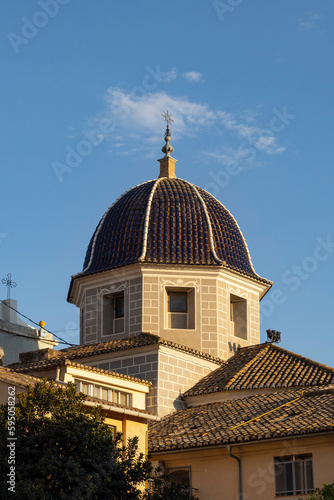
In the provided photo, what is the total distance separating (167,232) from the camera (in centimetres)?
3656

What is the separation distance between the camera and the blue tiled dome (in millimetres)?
35812

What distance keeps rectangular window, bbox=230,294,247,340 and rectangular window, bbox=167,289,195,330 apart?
6.64 feet

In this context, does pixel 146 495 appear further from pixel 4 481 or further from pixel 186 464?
pixel 186 464

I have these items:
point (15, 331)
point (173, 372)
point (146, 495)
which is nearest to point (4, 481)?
point (146, 495)

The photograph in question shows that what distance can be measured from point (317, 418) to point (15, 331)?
19.2m

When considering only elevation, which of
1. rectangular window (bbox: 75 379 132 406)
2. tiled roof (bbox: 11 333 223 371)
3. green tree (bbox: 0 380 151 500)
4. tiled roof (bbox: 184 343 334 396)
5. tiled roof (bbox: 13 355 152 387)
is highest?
tiled roof (bbox: 11 333 223 371)

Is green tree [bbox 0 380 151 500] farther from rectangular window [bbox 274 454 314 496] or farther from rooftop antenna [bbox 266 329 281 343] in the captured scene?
rooftop antenna [bbox 266 329 281 343]

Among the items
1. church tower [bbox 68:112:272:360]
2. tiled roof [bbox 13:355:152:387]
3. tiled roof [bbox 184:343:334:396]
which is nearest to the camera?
tiled roof [bbox 13:355:152:387]

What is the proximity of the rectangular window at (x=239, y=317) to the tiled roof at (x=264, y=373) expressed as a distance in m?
1.27

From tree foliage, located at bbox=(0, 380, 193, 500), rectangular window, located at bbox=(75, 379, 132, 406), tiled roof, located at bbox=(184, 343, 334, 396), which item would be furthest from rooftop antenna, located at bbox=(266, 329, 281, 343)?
tree foliage, located at bbox=(0, 380, 193, 500)

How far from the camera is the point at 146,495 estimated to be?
68.0 ft

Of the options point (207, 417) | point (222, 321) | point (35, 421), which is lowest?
point (35, 421)

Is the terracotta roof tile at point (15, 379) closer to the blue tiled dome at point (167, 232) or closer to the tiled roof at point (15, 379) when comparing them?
the tiled roof at point (15, 379)

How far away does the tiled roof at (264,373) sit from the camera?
31.9 meters
